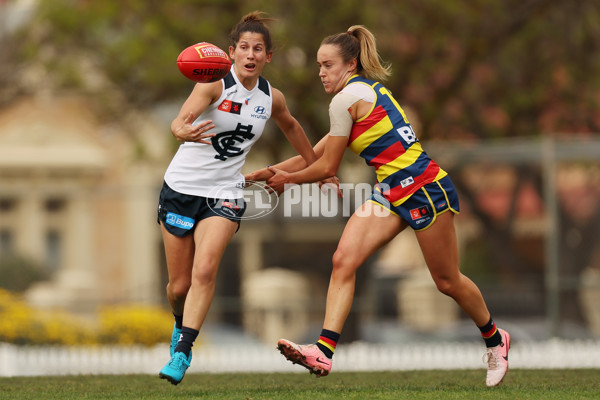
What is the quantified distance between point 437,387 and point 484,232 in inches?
346

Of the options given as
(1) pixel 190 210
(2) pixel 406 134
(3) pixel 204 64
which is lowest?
(1) pixel 190 210

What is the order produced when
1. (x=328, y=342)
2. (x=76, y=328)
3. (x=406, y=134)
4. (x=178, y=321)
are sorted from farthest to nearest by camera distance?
(x=76, y=328) < (x=178, y=321) < (x=406, y=134) < (x=328, y=342)

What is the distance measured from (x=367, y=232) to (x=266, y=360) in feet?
21.1

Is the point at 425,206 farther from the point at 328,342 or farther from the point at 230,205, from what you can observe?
the point at 230,205

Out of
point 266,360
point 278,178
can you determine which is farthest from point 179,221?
point 266,360

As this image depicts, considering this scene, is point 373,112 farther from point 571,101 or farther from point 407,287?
point 571,101

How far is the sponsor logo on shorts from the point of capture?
23.4 ft

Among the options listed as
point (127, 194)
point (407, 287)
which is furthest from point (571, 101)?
point (127, 194)

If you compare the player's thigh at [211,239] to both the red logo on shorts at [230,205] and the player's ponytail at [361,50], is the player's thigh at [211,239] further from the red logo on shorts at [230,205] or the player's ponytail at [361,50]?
the player's ponytail at [361,50]

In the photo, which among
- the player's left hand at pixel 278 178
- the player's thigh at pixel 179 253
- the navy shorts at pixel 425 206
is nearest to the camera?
the navy shorts at pixel 425 206

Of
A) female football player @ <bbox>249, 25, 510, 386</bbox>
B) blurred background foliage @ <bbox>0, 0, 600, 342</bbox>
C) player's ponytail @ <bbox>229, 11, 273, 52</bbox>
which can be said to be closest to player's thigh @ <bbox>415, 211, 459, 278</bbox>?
female football player @ <bbox>249, 25, 510, 386</bbox>

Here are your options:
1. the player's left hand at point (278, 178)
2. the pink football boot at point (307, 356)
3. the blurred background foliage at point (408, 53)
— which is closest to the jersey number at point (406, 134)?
the player's left hand at point (278, 178)

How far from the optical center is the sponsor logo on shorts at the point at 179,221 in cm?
714

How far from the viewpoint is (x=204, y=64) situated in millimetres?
6867
